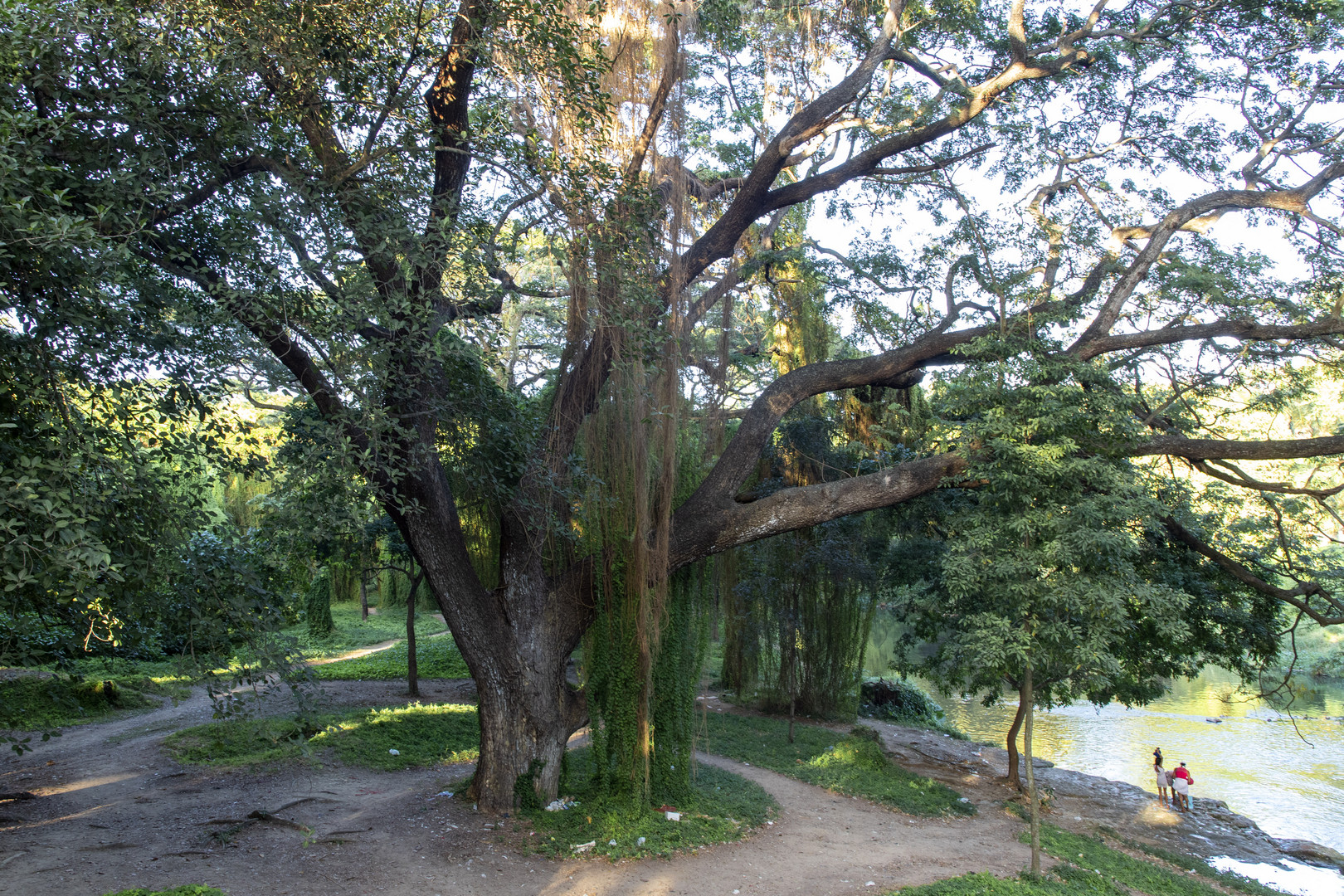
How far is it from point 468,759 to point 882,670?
16.3 meters

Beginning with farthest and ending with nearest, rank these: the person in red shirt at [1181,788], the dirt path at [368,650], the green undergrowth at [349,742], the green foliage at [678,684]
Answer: the dirt path at [368,650] → the person in red shirt at [1181,788] → the green undergrowth at [349,742] → the green foliage at [678,684]

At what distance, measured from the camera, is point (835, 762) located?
10.8 m

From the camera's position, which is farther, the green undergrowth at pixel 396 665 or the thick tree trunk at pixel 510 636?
the green undergrowth at pixel 396 665

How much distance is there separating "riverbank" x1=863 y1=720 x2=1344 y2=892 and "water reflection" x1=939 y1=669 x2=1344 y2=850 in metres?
0.84

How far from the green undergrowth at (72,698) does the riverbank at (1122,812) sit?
10.8 meters

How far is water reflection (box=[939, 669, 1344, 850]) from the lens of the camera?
12.5 m

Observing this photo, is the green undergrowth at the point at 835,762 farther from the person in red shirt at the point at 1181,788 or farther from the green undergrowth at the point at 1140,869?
the person in red shirt at the point at 1181,788

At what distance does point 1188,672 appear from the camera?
8.14 metres

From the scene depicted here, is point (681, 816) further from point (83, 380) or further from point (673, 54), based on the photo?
point (673, 54)

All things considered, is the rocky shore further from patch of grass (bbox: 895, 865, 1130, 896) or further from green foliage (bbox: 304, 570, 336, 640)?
green foliage (bbox: 304, 570, 336, 640)

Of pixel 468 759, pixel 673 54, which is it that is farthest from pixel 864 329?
pixel 468 759

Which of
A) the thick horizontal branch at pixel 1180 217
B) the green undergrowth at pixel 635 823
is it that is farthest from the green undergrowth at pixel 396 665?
the thick horizontal branch at pixel 1180 217

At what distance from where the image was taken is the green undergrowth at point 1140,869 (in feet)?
24.2

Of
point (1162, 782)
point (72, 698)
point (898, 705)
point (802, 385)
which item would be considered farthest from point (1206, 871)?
point (72, 698)
